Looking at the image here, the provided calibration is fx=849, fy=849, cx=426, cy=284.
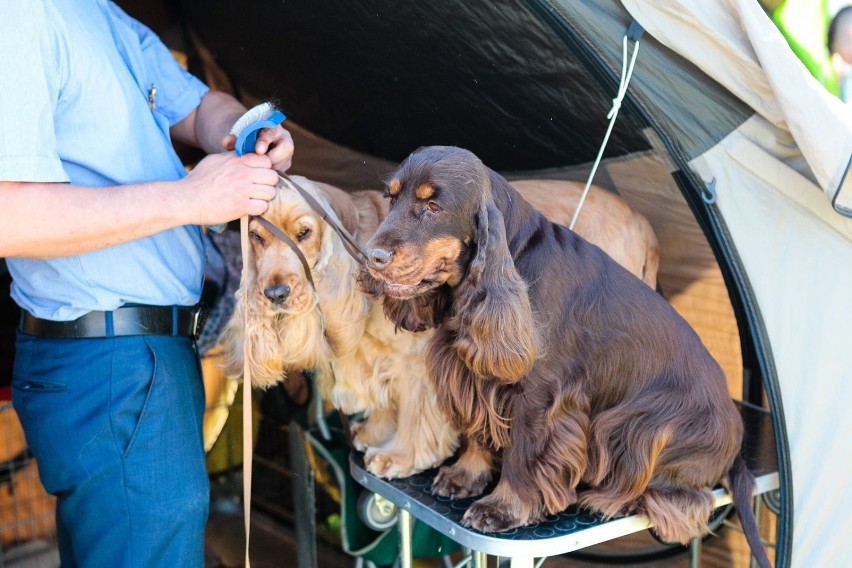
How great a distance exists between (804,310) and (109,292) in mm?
1651

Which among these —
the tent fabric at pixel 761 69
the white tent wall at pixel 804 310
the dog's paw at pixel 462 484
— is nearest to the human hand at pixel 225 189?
the dog's paw at pixel 462 484

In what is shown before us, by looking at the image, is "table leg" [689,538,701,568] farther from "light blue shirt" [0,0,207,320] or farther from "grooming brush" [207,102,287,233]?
"grooming brush" [207,102,287,233]

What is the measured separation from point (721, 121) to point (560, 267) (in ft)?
1.90

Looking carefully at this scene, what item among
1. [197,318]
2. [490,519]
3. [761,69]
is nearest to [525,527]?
[490,519]

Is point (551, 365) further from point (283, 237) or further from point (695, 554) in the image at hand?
point (695, 554)

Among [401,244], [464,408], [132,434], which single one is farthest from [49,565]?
[401,244]

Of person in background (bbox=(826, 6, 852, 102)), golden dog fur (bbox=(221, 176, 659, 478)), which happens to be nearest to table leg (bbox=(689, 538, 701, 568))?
golden dog fur (bbox=(221, 176, 659, 478))

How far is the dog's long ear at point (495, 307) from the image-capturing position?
178 centimetres

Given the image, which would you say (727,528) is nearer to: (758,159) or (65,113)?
(758,159)

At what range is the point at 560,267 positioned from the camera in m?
1.97

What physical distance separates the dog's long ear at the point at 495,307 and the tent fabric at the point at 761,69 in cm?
65

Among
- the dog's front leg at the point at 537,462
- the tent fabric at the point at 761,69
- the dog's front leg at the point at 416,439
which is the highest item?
the tent fabric at the point at 761,69

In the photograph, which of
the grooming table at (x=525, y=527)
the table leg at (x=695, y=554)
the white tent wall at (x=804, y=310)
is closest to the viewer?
the grooming table at (x=525, y=527)

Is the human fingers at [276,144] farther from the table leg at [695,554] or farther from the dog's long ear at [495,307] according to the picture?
the table leg at [695,554]
